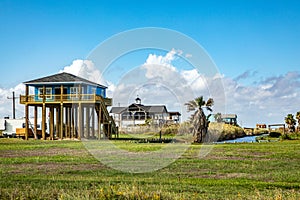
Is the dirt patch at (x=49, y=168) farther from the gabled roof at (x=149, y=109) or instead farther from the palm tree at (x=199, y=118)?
the gabled roof at (x=149, y=109)

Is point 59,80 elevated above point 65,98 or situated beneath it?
elevated above

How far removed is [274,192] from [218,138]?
148 feet

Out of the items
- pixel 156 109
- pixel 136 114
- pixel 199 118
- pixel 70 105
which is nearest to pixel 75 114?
pixel 70 105

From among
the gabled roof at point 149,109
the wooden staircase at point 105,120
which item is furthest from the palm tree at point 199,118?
the gabled roof at point 149,109

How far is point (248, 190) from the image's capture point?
543 inches

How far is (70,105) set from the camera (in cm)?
5447

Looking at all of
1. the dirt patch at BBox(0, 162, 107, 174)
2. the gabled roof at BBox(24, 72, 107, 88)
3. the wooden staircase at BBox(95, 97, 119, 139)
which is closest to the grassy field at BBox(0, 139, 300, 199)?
the dirt patch at BBox(0, 162, 107, 174)

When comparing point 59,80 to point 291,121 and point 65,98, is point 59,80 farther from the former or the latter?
point 291,121

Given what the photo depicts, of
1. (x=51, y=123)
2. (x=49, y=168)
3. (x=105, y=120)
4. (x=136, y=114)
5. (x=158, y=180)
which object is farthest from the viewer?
(x=136, y=114)

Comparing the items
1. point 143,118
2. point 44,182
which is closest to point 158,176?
point 44,182

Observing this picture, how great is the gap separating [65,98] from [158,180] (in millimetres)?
36990

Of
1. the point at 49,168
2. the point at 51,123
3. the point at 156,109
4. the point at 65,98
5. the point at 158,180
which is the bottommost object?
the point at 158,180

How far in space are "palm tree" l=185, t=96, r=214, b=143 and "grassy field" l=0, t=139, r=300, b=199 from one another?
2255 cm

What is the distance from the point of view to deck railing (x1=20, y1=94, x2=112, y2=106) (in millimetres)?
50469
